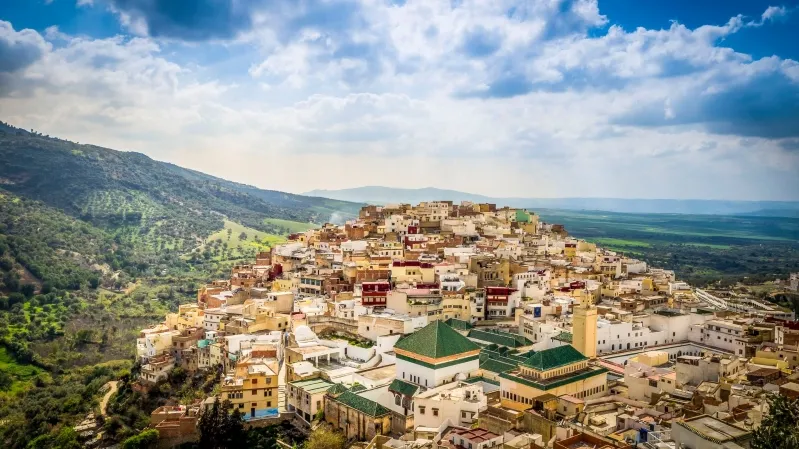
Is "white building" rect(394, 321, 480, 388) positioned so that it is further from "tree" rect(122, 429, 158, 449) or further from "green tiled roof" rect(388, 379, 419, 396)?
"tree" rect(122, 429, 158, 449)

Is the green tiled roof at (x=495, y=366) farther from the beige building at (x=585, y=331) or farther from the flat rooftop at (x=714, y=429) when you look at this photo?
the flat rooftop at (x=714, y=429)

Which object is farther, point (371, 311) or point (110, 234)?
point (110, 234)

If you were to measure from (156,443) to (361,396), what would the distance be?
889 cm

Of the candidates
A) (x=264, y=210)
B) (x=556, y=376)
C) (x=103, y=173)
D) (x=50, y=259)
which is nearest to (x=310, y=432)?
(x=556, y=376)

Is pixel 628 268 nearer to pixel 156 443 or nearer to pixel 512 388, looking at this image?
pixel 512 388

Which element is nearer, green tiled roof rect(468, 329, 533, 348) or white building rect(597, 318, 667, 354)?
green tiled roof rect(468, 329, 533, 348)

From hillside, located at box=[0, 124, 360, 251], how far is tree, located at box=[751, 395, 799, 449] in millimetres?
84292

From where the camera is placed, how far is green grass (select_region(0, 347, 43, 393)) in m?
43.7

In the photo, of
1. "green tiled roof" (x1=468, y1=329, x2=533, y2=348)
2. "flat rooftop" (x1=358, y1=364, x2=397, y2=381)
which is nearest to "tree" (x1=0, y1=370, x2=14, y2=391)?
"flat rooftop" (x1=358, y1=364, x2=397, y2=381)

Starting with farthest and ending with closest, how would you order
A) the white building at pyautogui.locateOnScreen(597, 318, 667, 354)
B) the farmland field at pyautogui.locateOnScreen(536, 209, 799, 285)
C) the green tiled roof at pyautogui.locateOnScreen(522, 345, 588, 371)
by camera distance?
the farmland field at pyautogui.locateOnScreen(536, 209, 799, 285), the white building at pyautogui.locateOnScreen(597, 318, 667, 354), the green tiled roof at pyautogui.locateOnScreen(522, 345, 588, 371)

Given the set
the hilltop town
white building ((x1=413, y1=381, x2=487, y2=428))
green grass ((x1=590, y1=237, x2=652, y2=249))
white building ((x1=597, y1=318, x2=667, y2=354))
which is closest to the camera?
the hilltop town

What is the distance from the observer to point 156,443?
81.9 ft

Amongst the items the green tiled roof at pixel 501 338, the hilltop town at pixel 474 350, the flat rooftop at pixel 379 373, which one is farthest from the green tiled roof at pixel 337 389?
the green tiled roof at pixel 501 338

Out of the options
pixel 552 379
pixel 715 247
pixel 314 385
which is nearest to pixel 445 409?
pixel 552 379
